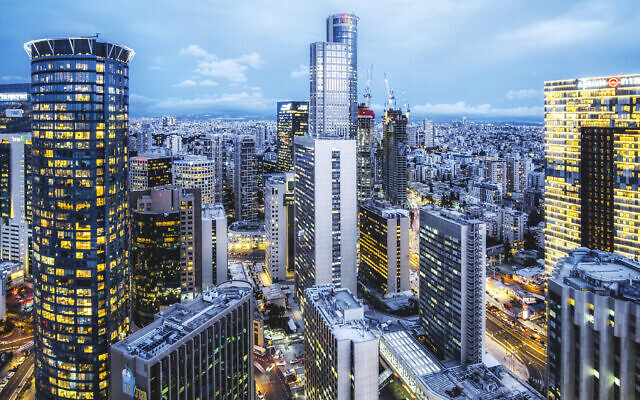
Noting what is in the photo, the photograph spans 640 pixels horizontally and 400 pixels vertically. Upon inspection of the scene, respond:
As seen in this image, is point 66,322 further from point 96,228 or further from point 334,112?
point 334,112

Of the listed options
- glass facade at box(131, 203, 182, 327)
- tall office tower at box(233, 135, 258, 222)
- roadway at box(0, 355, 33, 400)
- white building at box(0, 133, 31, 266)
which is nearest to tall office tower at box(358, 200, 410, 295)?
→ glass facade at box(131, 203, 182, 327)

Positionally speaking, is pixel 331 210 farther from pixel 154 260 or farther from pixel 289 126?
pixel 289 126

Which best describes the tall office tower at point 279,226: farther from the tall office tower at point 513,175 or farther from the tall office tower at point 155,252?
the tall office tower at point 513,175

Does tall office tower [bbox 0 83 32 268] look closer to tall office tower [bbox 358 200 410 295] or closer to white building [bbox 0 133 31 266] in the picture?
white building [bbox 0 133 31 266]

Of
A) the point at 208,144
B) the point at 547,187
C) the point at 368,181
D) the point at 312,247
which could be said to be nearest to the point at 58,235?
the point at 312,247

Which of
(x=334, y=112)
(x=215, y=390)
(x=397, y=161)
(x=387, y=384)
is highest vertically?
(x=334, y=112)
